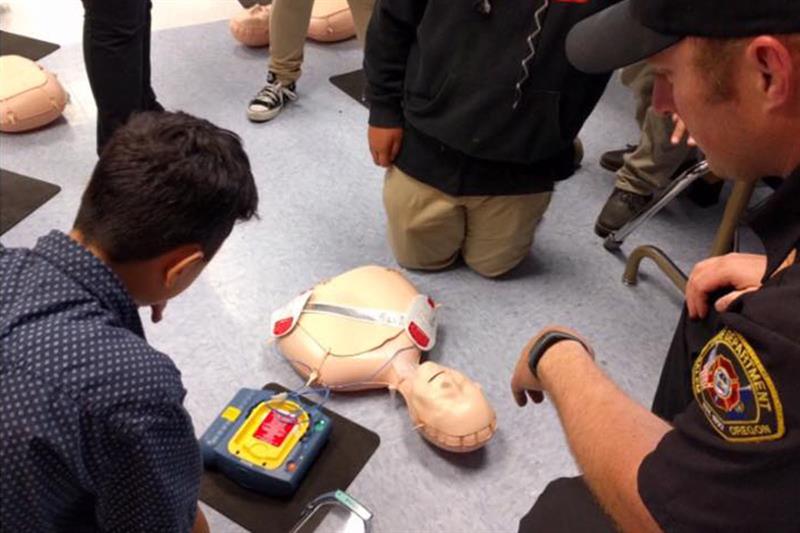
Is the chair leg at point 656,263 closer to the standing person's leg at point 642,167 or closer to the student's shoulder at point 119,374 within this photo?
the standing person's leg at point 642,167

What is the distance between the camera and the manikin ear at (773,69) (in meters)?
0.61

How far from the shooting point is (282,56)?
2389mm

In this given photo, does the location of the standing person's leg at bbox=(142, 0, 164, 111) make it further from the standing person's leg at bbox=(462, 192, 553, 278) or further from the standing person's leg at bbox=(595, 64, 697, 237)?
the standing person's leg at bbox=(595, 64, 697, 237)

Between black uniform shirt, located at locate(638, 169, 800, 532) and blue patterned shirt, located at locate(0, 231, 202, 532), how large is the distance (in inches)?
21.6

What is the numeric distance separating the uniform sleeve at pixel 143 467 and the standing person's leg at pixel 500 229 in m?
1.03

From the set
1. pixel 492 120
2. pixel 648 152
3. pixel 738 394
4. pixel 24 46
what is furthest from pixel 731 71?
pixel 24 46

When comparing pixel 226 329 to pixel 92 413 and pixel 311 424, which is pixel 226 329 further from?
pixel 92 413

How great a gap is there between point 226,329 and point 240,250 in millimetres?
290

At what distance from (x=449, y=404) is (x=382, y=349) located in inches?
8.3

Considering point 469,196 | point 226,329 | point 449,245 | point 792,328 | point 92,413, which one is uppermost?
point 792,328

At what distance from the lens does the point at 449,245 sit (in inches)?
72.3

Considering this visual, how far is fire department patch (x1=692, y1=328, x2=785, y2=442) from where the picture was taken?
59cm

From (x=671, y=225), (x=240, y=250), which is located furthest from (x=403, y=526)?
(x=671, y=225)

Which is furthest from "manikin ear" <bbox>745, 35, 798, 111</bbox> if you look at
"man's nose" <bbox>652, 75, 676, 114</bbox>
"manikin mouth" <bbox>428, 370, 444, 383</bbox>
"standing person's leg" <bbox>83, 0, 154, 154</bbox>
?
"standing person's leg" <bbox>83, 0, 154, 154</bbox>
